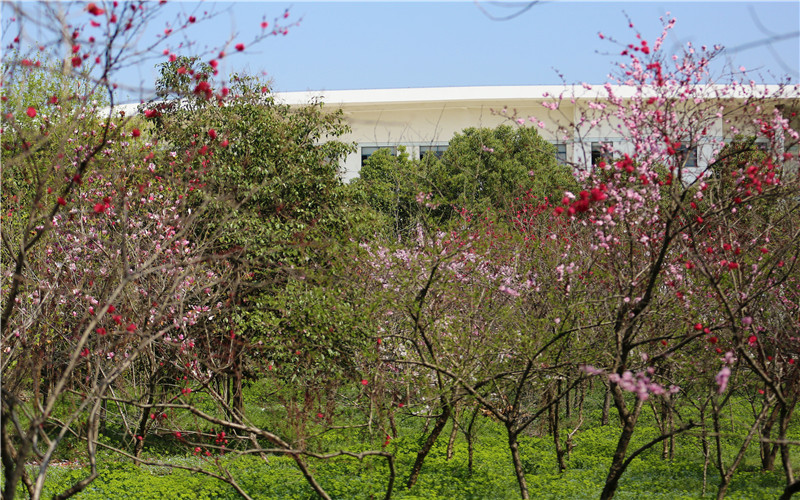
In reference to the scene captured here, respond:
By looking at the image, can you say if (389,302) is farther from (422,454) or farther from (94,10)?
(94,10)

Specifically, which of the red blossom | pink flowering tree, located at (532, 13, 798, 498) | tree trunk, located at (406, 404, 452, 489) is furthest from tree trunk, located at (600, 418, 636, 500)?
the red blossom

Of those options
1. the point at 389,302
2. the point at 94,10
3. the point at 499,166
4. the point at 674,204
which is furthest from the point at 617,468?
→ the point at 499,166

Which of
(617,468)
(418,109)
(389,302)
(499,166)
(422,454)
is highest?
(418,109)

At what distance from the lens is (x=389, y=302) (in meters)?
7.68

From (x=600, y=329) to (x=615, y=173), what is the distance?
2.57m

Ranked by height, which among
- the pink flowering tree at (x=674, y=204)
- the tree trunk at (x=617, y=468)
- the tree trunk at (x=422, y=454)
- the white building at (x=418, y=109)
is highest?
the white building at (x=418, y=109)

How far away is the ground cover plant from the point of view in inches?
243

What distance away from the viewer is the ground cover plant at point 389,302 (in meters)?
6.17

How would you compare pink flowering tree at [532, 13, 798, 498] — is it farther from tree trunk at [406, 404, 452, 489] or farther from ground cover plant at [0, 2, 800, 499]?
tree trunk at [406, 404, 452, 489]

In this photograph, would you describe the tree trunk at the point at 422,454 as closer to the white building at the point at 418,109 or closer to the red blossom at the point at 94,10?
the red blossom at the point at 94,10

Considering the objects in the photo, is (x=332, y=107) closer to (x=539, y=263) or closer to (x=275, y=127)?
(x=275, y=127)

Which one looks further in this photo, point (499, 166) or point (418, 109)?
point (418, 109)

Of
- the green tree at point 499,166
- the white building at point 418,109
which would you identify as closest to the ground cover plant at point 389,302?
the green tree at point 499,166

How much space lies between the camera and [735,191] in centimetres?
575
